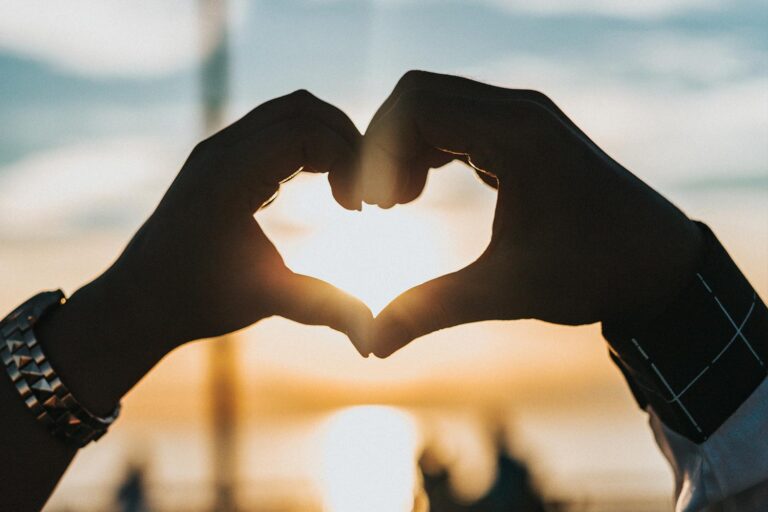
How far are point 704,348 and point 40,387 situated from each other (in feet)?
5.42

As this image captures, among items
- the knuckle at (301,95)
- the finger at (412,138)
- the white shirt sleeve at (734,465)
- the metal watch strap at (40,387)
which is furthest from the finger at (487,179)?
the metal watch strap at (40,387)

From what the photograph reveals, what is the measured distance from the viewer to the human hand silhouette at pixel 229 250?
261 cm

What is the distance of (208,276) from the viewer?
268 cm

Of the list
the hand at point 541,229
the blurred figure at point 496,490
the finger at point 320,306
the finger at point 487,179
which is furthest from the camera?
the blurred figure at point 496,490

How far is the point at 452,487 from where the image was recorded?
37.0 m

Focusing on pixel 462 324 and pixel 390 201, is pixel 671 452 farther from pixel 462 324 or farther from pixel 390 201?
pixel 390 201

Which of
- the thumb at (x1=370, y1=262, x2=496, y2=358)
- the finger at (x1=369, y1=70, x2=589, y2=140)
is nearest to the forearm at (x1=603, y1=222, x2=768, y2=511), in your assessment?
the thumb at (x1=370, y1=262, x2=496, y2=358)

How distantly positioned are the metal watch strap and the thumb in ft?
2.44

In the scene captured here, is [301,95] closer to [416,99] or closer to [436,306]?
[416,99]

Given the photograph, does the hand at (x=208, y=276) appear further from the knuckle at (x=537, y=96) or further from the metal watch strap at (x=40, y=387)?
the knuckle at (x=537, y=96)

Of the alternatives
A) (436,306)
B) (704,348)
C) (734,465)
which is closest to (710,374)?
(704,348)

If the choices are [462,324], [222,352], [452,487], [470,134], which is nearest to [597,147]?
[470,134]

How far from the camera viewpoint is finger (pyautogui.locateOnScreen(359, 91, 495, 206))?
2.66 metres

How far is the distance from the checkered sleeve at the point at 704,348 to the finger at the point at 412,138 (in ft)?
2.12
